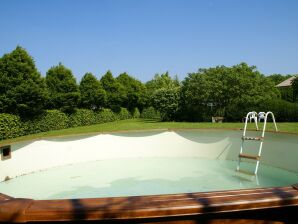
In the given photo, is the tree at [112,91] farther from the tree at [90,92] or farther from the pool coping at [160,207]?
the pool coping at [160,207]

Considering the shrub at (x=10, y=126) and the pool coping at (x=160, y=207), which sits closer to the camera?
the pool coping at (x=160, y=207)

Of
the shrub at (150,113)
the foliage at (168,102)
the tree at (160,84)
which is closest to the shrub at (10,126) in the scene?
the foliage at (168,102)

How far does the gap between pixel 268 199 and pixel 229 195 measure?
0.16m

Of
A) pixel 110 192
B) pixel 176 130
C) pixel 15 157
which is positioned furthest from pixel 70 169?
pixel 176 130

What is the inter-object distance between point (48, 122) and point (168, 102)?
9952mm

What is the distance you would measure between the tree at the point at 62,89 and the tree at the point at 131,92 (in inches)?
432

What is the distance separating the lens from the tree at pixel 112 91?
28.9 m

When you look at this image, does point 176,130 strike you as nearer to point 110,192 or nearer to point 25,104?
point 110,192

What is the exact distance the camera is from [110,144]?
11781 millimetres

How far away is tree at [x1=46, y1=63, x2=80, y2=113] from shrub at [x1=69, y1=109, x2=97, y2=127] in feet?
1.76

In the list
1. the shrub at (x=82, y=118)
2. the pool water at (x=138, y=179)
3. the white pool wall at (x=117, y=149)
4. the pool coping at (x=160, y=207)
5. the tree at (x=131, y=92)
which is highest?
the tree at (x=131, y=92)

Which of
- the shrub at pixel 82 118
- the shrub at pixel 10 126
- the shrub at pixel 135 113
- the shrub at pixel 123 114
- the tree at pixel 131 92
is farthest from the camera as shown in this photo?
the shrub at pixel 135 113

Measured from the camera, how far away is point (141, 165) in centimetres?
1068

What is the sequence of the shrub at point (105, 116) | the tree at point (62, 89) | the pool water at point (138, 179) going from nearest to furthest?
1. the pool water at point (138, 179)
2. the tree at point (62, 89)
3. the shrub at point (105, 116)
